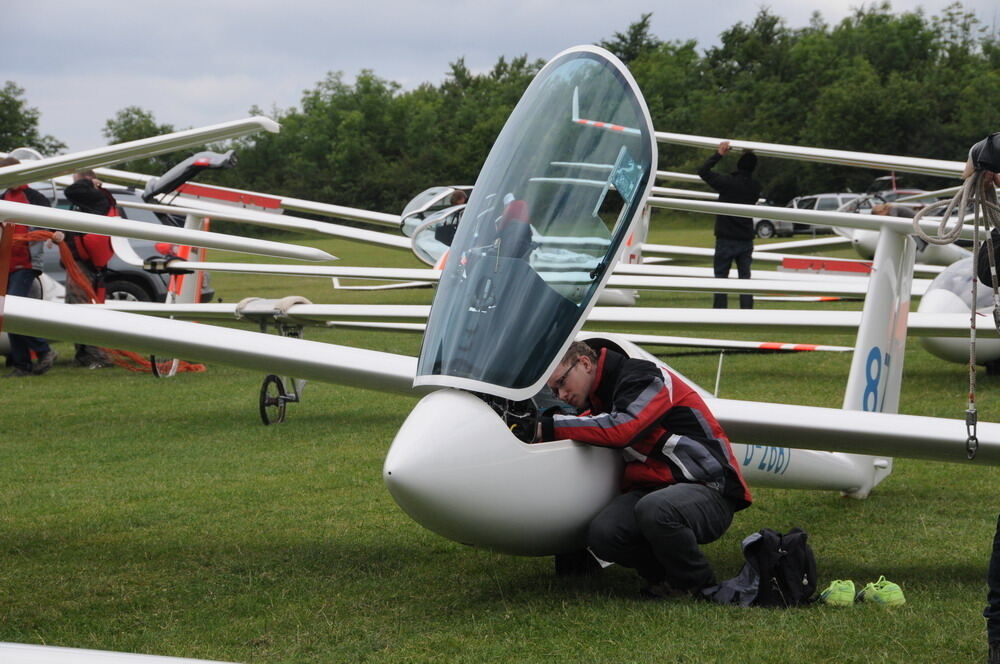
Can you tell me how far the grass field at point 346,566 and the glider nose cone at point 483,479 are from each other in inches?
13.4

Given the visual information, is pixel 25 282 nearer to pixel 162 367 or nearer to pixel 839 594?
pixel 162 367

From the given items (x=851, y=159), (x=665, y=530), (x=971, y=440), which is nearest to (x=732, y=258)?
(x=851, y=159)

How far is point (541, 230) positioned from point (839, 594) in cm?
172

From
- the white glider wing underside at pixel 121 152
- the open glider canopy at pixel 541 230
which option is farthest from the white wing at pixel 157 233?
the open glider canopy at pixel 541 230

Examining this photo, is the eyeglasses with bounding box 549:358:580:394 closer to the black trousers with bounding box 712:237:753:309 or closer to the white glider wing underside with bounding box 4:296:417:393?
the white glider wing underside with bounding box 4:296:417:393

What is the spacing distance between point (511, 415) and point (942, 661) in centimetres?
154

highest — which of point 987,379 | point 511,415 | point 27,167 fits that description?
point 27,167

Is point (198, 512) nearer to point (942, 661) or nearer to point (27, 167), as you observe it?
point (27, 167)

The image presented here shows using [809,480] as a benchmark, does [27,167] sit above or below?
above

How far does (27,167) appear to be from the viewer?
304cm

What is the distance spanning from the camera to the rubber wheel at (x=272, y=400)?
788 cm

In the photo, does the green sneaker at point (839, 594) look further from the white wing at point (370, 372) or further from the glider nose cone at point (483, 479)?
the glider nose cone at point (483, 479)

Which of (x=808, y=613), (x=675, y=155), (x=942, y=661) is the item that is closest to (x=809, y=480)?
(x=808, y=613)

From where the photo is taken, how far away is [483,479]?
3.36 metres
